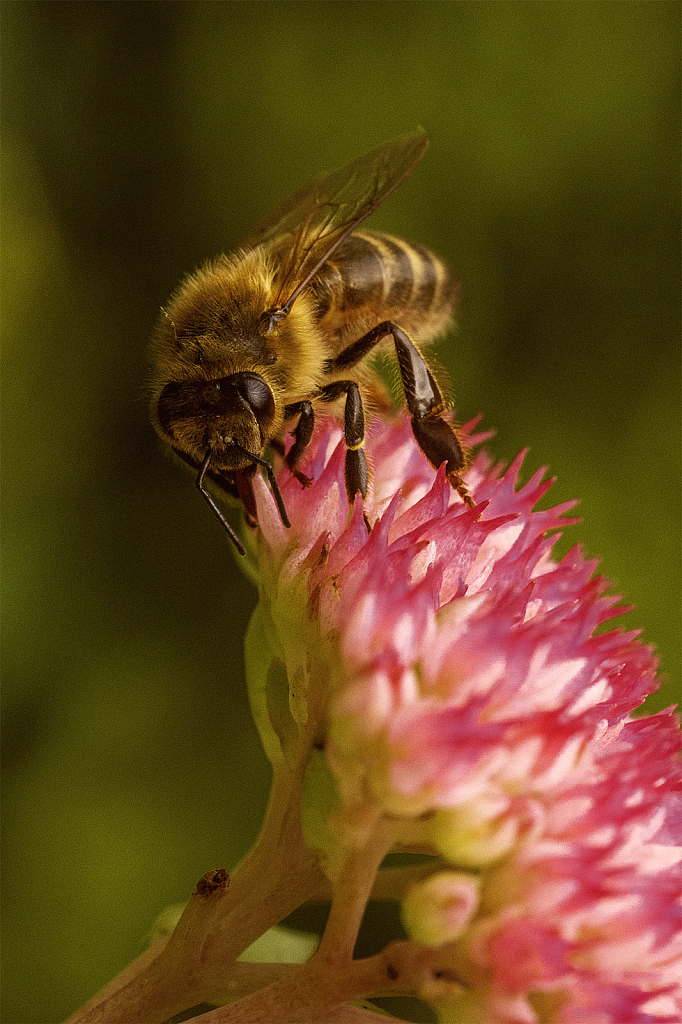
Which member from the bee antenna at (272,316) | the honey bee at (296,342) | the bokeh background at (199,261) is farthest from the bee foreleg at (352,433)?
the bokeh background at (199,261)

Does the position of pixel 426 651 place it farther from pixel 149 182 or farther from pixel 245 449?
pixel 149 182

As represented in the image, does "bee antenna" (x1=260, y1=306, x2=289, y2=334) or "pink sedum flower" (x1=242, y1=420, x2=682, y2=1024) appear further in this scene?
"bee antenna" (x1=260, y1=306, x2=289, y2=334)

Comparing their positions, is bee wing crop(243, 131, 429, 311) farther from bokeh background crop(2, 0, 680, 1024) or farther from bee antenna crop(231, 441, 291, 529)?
bokeh background crop(2, 0, 680, 1024)

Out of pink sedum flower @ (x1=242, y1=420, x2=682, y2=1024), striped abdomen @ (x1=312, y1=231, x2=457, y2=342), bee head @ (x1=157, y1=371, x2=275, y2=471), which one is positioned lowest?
pink sedum flower @ (x1=242, y1=420, x2=682, y2=1024)

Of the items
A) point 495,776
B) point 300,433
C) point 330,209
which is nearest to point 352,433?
point 300,433

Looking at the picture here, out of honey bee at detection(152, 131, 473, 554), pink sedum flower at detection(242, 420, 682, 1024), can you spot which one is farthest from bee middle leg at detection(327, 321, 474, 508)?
pink sedum flower at detection(242, 420, 682, 1024)

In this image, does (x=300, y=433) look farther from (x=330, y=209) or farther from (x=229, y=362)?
(x=330, y=209)
